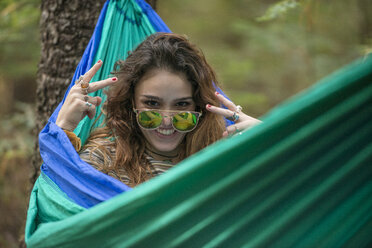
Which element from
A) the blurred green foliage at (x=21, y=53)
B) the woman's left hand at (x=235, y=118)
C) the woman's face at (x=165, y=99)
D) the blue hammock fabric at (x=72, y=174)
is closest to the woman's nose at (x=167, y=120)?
the woman's face at (x=165, y=99)

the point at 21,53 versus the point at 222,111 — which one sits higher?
the point at 21,53

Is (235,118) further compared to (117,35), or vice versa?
(117,35)

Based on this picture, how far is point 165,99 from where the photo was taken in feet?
6.06

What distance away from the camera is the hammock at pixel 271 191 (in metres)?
1.09

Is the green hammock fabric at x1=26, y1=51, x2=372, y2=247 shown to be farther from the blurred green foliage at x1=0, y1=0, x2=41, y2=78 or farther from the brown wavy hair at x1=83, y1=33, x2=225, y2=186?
the blurred green foliage at x1=0, y1=0, x2=41, y2=78

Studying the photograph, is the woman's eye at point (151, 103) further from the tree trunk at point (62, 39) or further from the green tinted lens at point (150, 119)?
the tree trunk at point (62, 39)

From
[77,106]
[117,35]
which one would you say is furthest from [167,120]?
[117,35]

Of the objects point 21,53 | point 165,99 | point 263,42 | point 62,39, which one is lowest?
point 165,99

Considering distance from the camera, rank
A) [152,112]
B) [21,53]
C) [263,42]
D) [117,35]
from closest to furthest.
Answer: [152,112] → [117,35] → [21,53] → [263,42]

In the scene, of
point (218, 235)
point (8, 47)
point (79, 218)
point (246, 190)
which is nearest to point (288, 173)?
point (246, 190)

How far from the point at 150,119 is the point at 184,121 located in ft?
0.51

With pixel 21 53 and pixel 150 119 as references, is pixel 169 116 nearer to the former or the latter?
pixel 150 119

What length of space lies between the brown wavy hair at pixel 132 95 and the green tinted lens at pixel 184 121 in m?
0.17

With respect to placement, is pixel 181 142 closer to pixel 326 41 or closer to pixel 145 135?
pixel 145 135
